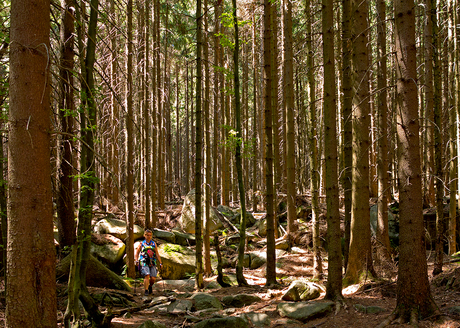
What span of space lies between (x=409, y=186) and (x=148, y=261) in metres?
6.54

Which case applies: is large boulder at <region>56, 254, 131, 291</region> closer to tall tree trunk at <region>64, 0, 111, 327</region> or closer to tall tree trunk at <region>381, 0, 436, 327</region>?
tall tree trunk at <region>64, 0, 111, 327</region>

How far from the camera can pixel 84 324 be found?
4.98 metres

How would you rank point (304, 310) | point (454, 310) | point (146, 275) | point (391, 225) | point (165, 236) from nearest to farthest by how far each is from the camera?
point (454, 310), point (304, 310), point (146, 275), point (391, 225), point (165, 236)

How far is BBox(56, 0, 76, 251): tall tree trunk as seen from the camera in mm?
4871

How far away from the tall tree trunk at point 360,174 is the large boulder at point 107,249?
725 centimetres

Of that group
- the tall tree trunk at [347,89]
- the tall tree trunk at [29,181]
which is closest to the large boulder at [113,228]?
the tall tree trunk at [347,89]

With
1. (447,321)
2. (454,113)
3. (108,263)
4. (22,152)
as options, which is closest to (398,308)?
(447,321)

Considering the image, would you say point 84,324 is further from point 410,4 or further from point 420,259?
point 410,4

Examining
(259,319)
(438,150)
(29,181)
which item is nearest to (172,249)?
Answer: (259,319)

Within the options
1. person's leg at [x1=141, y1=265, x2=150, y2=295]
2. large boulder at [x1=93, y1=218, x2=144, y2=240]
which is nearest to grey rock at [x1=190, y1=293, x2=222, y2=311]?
person's leg at [x1=141, y1=265, x2=150, y2=295]

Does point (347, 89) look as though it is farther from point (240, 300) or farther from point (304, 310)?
point (240, 300)

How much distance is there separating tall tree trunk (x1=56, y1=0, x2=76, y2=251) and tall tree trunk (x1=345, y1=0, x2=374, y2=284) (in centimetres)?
495

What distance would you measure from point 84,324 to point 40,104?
11.4 feet

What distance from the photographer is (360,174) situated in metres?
6.74
